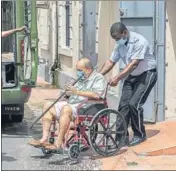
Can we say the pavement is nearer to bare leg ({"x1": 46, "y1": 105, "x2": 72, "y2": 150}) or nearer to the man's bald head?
bare leg ({"x1": 46, "y1": 105, "x2": 72, "y2": 150})

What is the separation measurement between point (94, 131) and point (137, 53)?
3.84 feet

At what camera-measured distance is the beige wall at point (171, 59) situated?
8617 millimetres

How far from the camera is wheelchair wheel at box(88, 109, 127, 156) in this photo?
674 cm

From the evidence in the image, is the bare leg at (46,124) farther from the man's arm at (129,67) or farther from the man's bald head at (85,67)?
the man's arm at (129,67)

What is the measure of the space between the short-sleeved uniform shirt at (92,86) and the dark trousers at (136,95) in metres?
0.58

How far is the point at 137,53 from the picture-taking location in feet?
23.5

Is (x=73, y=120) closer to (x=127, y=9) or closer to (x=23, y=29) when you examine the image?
(x=23, y=29)

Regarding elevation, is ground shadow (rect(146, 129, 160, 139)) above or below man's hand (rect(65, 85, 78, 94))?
below

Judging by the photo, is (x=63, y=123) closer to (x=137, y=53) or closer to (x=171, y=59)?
(x=137, y=53)

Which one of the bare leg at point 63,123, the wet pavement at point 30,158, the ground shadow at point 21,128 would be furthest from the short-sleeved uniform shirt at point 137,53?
the ground shadow at point 21,128

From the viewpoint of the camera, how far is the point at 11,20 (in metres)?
8.39

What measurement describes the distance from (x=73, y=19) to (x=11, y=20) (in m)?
6.28

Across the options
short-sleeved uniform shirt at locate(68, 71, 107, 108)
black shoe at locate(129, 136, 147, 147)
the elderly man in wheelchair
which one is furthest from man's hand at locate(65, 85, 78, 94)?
black shoe at locate(129, 136, 147, 147)

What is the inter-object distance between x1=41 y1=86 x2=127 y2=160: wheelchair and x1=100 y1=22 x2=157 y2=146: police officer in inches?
15.1
